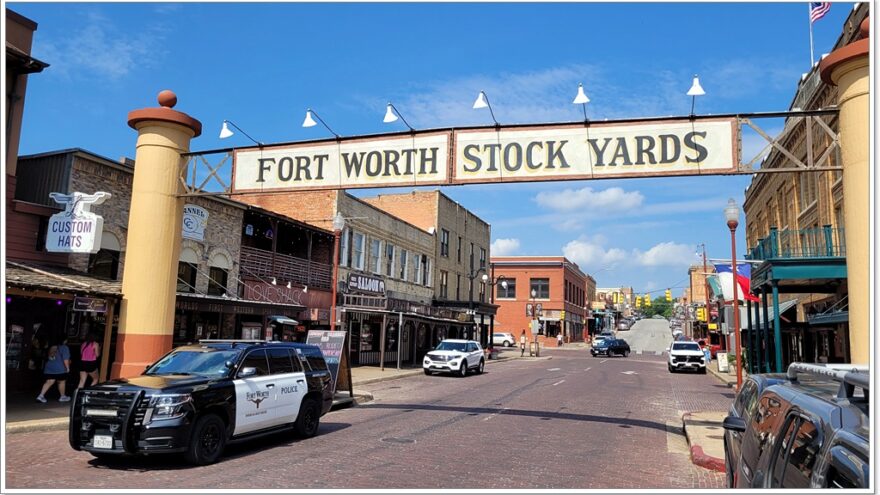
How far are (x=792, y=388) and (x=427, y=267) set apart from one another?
34.6 meters

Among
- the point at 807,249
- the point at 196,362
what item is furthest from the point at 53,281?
the point at 807,249

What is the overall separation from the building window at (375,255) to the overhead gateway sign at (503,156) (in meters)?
18.8

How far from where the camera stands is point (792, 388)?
521cm

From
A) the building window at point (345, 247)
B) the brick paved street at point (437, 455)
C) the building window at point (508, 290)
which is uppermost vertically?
the building window at point (508, 290)

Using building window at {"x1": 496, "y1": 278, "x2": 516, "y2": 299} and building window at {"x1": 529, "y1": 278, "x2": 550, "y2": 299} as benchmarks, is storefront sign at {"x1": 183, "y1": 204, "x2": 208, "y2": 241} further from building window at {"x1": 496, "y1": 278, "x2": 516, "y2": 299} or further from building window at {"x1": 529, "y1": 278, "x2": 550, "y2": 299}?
building window at {"x1": 529, "y1": 278, "x2": 550, "y2": 299}

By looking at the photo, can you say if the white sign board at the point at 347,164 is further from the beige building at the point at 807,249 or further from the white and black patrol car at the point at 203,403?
the beige building at the point at 807,249

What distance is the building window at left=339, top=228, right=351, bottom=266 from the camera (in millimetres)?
29609


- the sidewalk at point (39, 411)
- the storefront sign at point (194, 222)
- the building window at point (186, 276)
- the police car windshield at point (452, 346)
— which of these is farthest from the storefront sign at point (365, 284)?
the storefront sign at point (194, 222)

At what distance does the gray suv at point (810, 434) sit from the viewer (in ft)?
11.1

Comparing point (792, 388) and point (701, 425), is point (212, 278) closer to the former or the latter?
point (701, 425)

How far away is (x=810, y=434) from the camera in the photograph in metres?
4.04

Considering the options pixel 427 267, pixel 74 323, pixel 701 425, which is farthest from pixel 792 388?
pixel 427 267

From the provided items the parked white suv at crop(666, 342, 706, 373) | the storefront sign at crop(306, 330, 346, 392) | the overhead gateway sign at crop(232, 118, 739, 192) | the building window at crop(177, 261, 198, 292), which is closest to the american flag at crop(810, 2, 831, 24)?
the overhead gateway sign at crop(232, 118, 739, 192)

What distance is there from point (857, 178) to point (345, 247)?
23.0 meters
